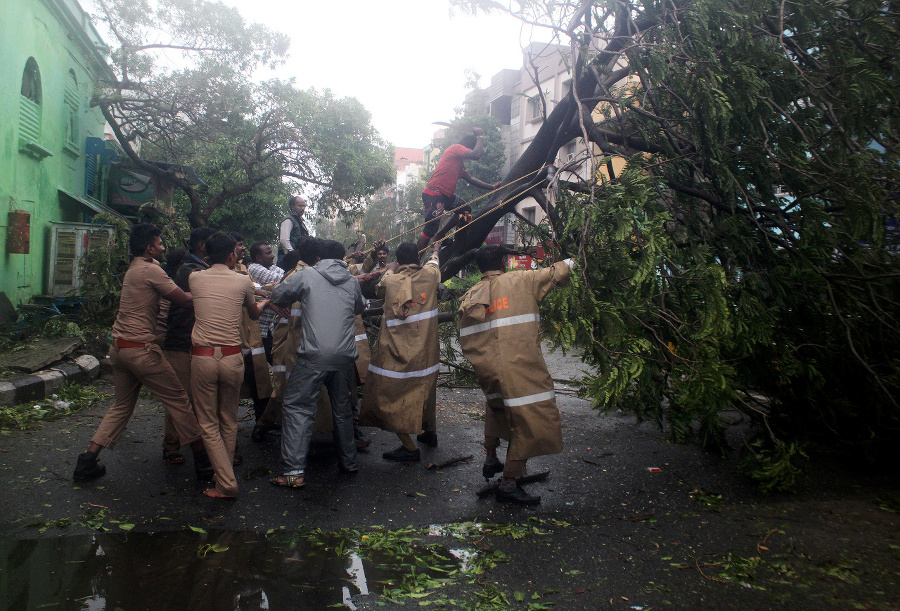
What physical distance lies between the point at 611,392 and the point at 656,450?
232 cm

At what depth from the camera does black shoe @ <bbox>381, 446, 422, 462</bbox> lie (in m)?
5.32

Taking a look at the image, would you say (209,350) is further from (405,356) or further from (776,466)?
(776,466)

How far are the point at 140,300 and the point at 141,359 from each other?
440mm

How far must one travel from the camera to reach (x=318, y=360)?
15.5 feet

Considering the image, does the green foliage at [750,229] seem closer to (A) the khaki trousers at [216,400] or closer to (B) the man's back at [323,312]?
(B) the man's back at [323,312]

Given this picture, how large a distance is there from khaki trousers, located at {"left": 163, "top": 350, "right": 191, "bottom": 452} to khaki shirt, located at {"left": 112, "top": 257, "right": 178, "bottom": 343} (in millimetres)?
406

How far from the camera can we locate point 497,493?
14.5ft

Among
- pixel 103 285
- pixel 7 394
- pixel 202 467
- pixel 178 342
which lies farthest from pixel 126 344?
pixel 103 285

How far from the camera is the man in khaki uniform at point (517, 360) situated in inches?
167

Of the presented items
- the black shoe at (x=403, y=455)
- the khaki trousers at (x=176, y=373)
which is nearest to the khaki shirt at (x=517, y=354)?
the black shoe at (x=403, y=455)

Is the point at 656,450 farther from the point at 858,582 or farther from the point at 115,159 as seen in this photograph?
the point at 115,159

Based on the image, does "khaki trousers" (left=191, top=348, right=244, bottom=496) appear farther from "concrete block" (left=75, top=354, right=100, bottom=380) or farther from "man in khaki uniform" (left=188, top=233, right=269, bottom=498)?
"concrete block" (left=75, top=354, right=100, bottom=380)

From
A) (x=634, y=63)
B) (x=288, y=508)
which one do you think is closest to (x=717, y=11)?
(x=634, y=63)

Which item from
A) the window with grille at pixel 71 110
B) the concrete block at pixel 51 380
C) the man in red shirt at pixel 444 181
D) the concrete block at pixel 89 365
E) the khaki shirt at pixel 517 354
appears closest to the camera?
the khaki shirt at pixel 517 354
